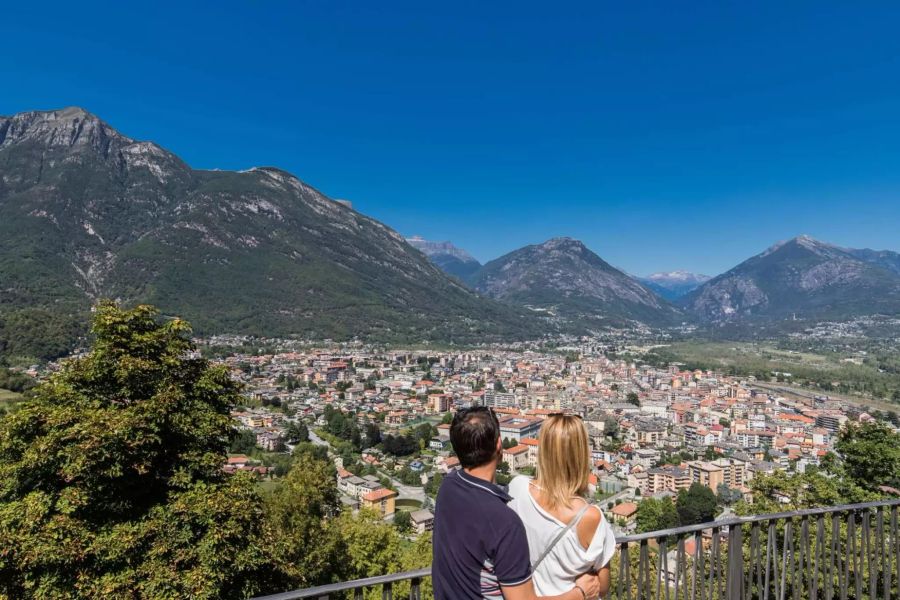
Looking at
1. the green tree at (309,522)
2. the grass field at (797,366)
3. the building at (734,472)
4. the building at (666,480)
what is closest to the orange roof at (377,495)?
the green tree at (309,522)

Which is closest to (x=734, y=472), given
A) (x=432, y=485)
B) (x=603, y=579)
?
(x=432, y=485)

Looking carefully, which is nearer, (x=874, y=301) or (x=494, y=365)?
(x=494, y=365)

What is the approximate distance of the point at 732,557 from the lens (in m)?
2.71

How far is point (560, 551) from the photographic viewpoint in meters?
1.60

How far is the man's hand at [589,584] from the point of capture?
1.60 metres

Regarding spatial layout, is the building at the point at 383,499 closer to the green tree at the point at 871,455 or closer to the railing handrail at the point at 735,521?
the green tree at the point at 871,455

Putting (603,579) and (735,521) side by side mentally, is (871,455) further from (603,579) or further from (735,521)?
(603,579)

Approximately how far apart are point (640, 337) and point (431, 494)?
14762cm

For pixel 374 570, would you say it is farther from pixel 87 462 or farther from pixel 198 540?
pixel 87 462

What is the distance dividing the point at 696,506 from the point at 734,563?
957 inches

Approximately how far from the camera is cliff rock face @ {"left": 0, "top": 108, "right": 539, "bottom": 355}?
98688 mm

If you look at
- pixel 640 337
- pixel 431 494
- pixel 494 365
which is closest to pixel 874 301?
pixel 640 337

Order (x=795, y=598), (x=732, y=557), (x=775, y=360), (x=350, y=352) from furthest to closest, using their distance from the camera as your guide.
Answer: (x=775, y=360) < (x=350, y=352) < (x=795, y=598) < (x=732, y=557)

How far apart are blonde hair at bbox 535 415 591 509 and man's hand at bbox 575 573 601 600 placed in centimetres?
25
